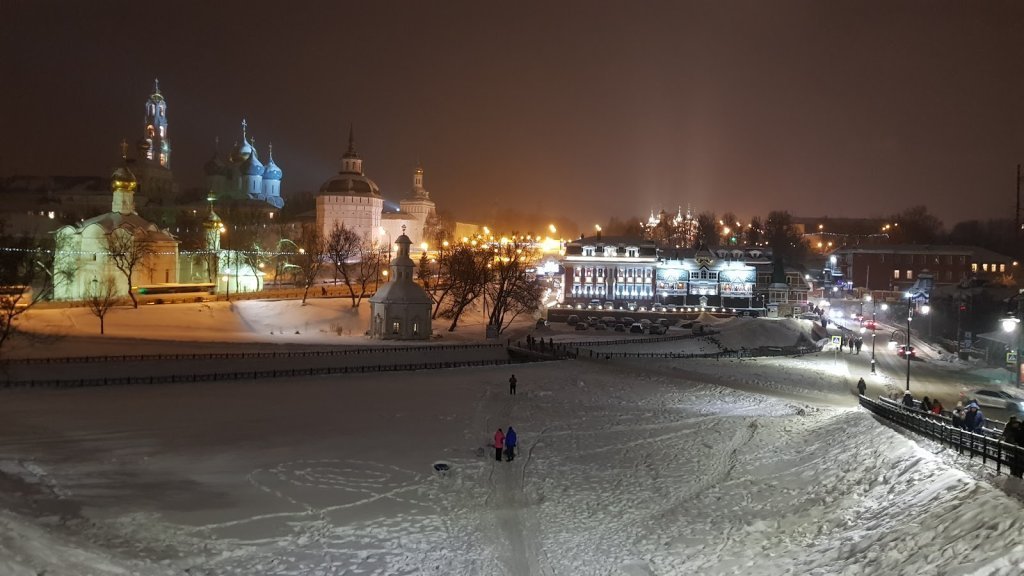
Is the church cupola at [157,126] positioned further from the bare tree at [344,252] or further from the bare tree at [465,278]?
the bare tree at [465,278]

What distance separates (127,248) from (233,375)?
92.9 feet

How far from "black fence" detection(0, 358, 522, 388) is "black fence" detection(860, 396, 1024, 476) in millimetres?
18637

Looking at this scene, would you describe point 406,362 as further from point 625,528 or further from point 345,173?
point 345,173

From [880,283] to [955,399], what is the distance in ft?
192

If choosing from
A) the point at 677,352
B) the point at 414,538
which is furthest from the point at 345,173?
the point at 414,538

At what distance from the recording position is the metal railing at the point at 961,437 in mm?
10812

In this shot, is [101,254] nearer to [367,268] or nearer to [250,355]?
[367,268]

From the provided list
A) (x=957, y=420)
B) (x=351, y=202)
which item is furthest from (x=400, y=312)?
(x=351, y=202)

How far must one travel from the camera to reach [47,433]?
18.5 m

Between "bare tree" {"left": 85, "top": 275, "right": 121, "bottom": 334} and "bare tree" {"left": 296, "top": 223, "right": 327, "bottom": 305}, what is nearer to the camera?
"bare tree" {"left": 85, "top": 275, "right": 121, "bottom": 334}

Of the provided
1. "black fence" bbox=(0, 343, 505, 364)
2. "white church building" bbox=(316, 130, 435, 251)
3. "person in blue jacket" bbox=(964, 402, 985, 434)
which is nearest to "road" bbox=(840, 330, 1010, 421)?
"person in blue jacket" bbox=(964, 402, 985, 434)

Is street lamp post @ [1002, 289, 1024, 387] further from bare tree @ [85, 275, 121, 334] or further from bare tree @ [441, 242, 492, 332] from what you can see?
bare tree @ [85, 275, 121, 334]

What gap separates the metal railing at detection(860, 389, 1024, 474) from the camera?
1081 cm

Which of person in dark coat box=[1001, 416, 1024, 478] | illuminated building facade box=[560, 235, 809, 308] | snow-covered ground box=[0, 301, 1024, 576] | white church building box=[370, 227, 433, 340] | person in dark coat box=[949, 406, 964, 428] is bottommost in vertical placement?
snow-covered ground box=[0, 301, 1024, 576]
